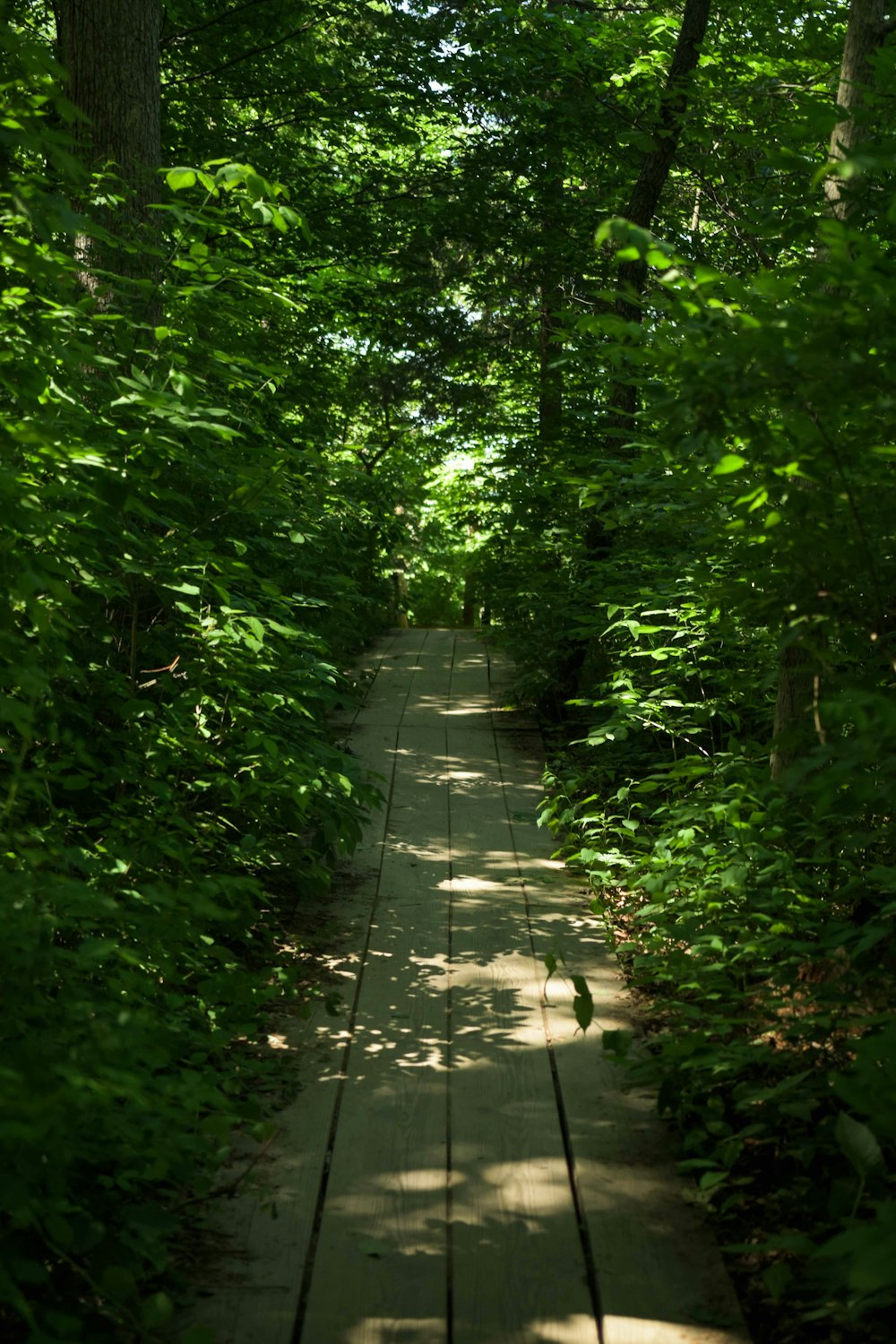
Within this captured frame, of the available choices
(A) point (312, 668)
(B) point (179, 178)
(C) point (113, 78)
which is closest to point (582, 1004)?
(A) point (312, 668)

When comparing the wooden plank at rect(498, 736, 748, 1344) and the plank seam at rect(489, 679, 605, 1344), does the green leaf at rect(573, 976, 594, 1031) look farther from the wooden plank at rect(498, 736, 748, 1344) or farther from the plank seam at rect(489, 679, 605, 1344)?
the plank seam at rect(489, 679, 605, 1344)

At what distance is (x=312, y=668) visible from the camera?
14.8 ft

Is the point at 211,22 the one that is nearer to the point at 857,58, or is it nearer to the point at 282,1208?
the point at 857,58

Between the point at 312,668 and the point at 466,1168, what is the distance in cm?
211

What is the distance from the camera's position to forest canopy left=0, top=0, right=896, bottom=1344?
2266 millimetres

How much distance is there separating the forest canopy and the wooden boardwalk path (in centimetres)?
17

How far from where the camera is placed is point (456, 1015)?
12.6ft

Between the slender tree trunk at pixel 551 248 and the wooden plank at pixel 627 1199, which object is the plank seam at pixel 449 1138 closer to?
the wooden plank at pixel 627 1199

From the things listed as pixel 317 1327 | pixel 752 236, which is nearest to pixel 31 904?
pixel 317 1327

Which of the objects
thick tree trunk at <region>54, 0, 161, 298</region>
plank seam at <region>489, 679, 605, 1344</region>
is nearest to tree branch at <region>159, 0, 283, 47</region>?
thick tree trunk at <region>54, 0, 161, 298</region>

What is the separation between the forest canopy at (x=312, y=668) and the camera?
227 centimetres

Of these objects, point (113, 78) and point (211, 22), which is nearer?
point (113, 78)

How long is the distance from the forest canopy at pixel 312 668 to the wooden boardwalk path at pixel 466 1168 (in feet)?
0.56

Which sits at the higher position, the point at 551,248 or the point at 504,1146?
the point at 551,248
